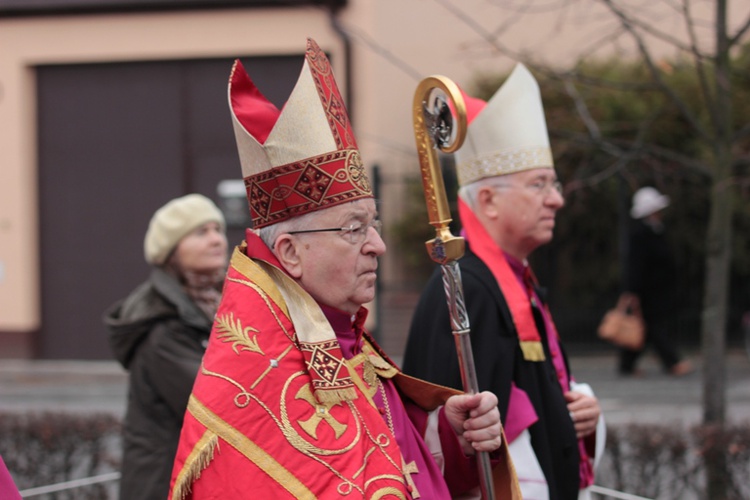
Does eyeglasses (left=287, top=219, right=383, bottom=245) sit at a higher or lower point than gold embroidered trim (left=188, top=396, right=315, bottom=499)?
higher

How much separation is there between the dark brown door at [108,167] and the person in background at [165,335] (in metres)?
9.16

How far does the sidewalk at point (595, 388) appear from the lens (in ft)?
32.9

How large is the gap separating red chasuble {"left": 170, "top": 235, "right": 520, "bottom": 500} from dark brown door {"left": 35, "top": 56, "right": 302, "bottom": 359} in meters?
11.1

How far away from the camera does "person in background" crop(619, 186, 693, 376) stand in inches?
445

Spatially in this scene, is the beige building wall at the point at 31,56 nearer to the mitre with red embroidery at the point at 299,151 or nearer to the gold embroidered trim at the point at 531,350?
the gold embroidered trim at the point at 531,350

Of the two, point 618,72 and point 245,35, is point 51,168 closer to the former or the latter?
point 245,35

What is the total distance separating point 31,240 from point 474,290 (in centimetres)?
1103

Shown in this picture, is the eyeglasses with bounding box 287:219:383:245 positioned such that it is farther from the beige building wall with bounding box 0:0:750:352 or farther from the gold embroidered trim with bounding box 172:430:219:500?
the beige building wall with bounding box 0:0:750:352

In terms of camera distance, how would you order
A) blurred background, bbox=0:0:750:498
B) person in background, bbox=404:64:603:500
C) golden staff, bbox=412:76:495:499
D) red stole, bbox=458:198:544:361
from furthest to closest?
blurred background, bbox=0:0:750:498, red stole, bbox=458:198:544:361, person in background, bbox=404:64:603:500, golden staff, bbox=412:76:495:499

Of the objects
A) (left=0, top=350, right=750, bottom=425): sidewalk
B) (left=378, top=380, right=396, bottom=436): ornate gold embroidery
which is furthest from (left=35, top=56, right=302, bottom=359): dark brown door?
(left=378, top=380, right=396, bottom=436): ornate gold embroidery

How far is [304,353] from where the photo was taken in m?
2.58

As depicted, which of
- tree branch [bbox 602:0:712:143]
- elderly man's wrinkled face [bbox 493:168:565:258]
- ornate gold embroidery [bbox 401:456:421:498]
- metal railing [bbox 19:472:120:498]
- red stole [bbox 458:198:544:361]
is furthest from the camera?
metal railing [bbox 19:472:120:498]

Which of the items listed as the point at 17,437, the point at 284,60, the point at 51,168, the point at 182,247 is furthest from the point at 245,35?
the point at 182,247

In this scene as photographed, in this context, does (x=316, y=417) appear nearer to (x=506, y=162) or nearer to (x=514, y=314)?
(x=514, y=314)
